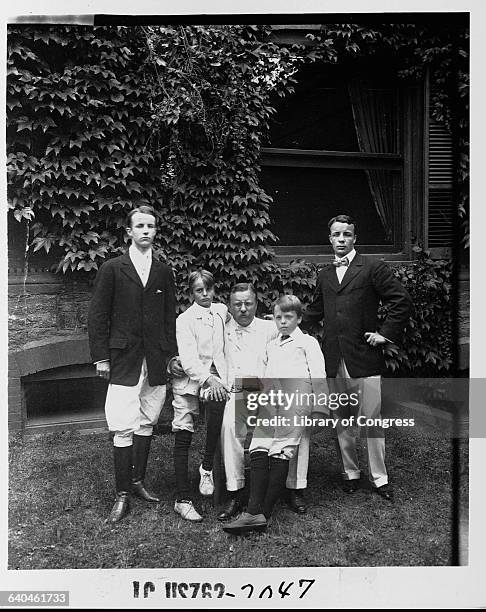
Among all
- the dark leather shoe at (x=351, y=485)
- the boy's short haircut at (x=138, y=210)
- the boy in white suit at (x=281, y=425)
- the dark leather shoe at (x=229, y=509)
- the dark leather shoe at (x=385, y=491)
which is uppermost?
the boy's short haircut at (x=138, y=210)

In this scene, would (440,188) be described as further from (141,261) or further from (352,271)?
(141,261)

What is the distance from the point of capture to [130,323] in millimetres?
3447

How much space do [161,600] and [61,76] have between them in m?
3.09

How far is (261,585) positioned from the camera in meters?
3.44

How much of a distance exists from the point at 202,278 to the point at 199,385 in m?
0.64

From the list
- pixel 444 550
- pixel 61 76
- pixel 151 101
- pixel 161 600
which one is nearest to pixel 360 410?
pixel 444 550

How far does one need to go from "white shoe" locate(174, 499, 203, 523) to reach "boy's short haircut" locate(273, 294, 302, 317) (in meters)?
1.27

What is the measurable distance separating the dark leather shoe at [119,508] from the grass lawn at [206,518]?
0.12ft

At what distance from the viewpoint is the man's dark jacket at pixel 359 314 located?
358 cm

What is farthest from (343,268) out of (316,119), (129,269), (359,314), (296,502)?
(296,502)

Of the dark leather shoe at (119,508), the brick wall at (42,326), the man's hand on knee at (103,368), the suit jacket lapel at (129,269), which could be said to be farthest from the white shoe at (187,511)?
the suit jacket lapel at (129,269)

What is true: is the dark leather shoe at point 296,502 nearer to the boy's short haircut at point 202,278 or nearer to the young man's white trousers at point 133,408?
the young man's white trousers at point 133,408

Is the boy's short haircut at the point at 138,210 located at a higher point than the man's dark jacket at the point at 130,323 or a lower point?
higher

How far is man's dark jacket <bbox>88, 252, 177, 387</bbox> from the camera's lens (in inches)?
136
